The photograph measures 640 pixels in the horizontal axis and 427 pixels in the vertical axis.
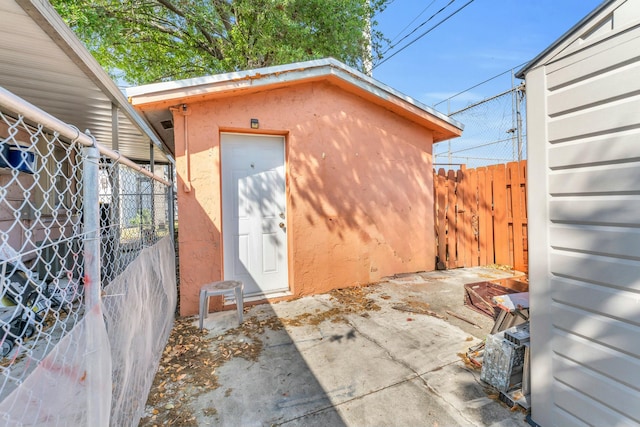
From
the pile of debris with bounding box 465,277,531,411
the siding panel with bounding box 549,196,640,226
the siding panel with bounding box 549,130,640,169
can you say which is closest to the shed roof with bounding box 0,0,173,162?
the siding panel with bounding box 549,130,640,169

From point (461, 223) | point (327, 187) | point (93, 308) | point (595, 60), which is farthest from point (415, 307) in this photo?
point (93, 308)

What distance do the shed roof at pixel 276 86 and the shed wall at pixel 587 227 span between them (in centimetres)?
317

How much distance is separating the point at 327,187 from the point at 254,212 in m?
1.26

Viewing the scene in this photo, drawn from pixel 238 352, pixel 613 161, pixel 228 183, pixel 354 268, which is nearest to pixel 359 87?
pixel 228 183

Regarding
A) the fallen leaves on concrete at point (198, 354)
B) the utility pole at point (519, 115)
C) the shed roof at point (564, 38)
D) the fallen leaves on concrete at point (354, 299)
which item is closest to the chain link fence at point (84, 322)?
the fallen leaves on concrete at point (198, 354)

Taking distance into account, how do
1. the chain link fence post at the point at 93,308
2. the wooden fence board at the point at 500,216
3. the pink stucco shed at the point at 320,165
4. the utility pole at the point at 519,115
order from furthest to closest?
1. the utility pole at the point at 519,115
2. the wooden fence board at the point at 500,216
3. the pink stucco shed at the point at 320,165
4. the chain link fence post at the point at 93,308

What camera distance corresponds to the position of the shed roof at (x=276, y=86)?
3.75 m

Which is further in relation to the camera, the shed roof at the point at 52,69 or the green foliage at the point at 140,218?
the green foliage at the point at 140,218

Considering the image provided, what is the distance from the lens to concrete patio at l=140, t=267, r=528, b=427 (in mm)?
2174

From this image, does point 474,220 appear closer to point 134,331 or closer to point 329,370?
point 329,370

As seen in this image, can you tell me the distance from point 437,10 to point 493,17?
53.8 inches

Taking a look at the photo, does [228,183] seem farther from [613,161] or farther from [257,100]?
[613,161]

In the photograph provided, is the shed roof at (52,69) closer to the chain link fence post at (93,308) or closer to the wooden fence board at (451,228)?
the chain link fence post at (93,308)

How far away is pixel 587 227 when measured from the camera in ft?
5.72
